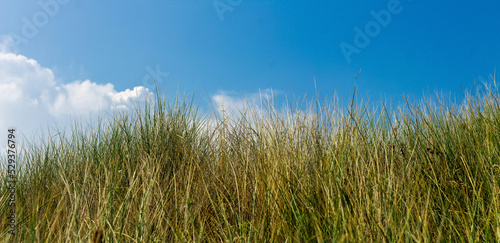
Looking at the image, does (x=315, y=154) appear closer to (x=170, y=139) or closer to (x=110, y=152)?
(x=170, y=139)

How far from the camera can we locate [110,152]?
3.43m

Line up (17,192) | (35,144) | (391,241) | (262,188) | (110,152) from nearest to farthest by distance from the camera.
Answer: (391,241)
(262,188)
(17,192)
(110,152)
(35,144)

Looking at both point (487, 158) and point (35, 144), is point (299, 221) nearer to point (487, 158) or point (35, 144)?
point (487, 158)

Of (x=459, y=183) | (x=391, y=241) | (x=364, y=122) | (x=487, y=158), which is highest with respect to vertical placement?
(x=364, y=122)

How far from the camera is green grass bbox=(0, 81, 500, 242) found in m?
1.88

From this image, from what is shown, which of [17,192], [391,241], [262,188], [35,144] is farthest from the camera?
[35,144]

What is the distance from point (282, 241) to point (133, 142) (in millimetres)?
2158

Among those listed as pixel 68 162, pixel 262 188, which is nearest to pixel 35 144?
pixel 68 162

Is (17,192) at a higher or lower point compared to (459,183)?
higher

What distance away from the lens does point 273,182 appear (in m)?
2.13

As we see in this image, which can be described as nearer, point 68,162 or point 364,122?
point 364,122

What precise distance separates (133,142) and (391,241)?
8.94 ft

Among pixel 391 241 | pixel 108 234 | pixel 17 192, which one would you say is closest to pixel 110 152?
pixel 17 192

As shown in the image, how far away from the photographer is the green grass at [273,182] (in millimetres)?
1876
